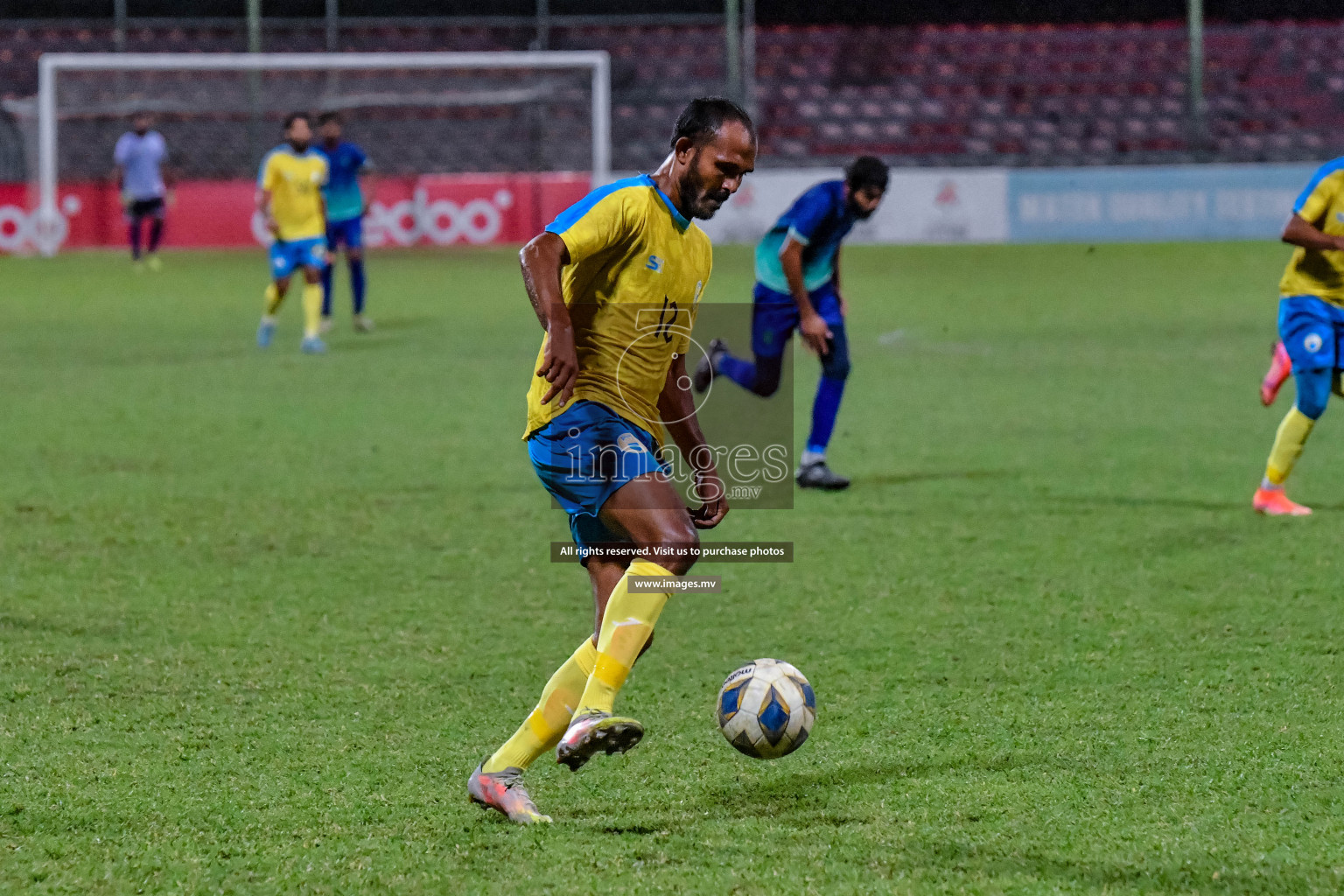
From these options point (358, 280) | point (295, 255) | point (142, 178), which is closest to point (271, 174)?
point (295, 255)

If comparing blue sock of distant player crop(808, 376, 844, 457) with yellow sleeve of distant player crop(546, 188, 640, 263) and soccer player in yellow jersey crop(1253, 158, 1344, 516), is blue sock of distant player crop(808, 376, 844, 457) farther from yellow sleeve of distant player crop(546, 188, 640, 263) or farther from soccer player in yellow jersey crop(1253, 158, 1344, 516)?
yellow sleeve of distant player crop(546, 188, 640, 263)

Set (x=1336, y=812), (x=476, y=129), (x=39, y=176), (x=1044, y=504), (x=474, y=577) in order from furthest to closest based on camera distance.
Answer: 1. (x=476, y=129)
2. (x=39, y=176)
3. (x=1044, y=504)
4. (x=474, y=577)
5. (x=1336, y=812)

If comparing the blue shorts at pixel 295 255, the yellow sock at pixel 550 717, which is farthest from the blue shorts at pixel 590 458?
the blue shorts at pixel 295 255

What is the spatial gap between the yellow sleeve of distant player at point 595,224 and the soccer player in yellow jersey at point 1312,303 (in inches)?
177

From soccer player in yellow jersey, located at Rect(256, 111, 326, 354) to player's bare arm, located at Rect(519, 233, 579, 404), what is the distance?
1139 centimetres

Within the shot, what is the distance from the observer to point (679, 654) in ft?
19.2

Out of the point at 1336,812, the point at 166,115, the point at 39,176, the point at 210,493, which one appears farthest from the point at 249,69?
the point at 1336,812

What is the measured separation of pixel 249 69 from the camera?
26375 mm

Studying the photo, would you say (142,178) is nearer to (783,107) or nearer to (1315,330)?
(783,107)

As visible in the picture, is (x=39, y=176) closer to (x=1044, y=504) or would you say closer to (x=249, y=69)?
(x=249, y=69)

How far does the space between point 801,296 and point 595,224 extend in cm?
487

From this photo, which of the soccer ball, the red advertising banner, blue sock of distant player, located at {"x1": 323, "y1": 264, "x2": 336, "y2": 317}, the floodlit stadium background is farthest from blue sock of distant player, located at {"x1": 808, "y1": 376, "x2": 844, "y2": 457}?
the red advertising banner

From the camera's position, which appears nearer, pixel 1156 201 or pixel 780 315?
pixel 780 315

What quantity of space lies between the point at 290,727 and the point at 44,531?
Result: 356cm
